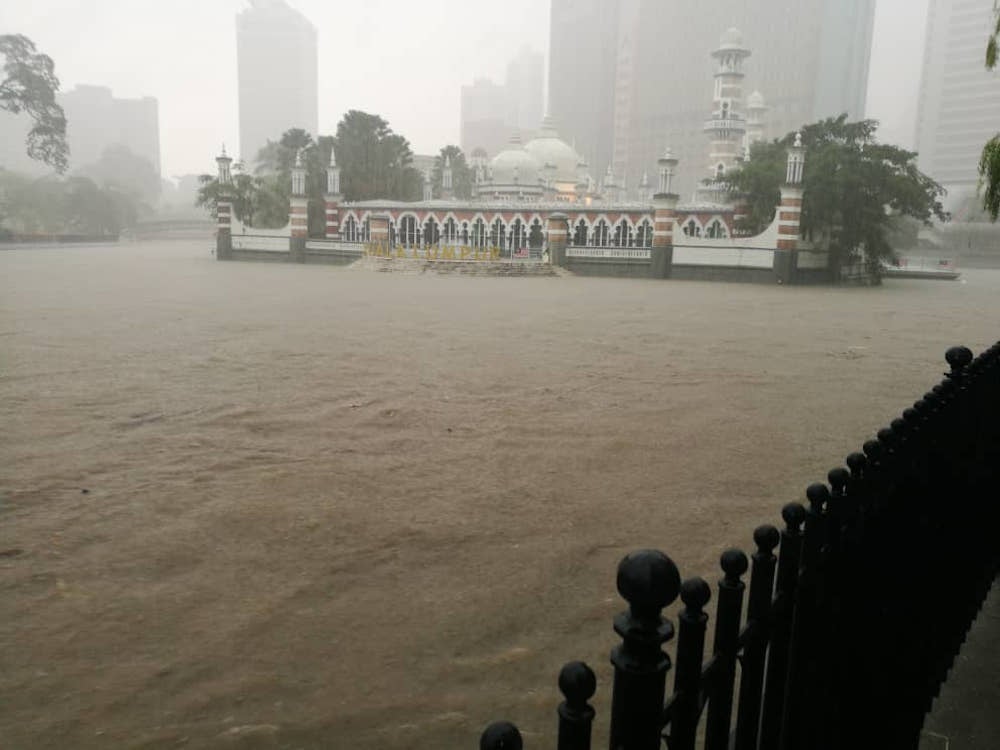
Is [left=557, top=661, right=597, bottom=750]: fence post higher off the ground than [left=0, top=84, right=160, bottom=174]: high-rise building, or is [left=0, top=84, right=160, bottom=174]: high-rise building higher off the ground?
[left=0, top=84, right=160, bottom=174]: high-rise building

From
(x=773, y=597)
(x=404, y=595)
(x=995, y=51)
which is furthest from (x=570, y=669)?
(x=995, y=51)

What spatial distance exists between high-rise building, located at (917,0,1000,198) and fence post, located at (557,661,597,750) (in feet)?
342

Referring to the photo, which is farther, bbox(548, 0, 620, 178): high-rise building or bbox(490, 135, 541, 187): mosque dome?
bbox(548, 0, 620, 178): high-rise building

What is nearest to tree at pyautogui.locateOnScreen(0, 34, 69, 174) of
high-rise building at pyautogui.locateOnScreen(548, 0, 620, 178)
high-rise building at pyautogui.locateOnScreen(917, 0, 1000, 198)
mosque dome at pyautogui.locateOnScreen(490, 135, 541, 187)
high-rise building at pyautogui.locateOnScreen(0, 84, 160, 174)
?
mosque dome at pyautogui.locateOnScreen(490, 135, 541, 187)

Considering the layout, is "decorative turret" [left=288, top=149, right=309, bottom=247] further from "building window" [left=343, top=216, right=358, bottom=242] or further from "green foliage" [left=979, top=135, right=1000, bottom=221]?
"green foliage" [left=979, top=135, right=1000, bottom=221]

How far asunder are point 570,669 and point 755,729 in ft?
3.09

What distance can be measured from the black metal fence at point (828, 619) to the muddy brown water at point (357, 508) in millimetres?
918

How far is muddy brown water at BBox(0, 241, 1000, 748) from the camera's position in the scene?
2.77 metres

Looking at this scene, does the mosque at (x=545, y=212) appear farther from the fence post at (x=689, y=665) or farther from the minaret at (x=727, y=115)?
the fence post at (x=689, y=665)

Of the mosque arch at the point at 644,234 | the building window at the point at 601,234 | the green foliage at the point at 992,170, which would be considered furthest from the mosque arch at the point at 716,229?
the green foliage at the point at 992,170

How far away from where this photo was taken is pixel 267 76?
146750 millimetres

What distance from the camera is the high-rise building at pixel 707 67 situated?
78000 millimetres

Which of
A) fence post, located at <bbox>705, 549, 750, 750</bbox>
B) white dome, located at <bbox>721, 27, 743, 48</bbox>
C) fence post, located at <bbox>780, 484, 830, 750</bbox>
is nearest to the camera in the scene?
fence post, located at <bbox>705, 549, 750, 750</bbox>

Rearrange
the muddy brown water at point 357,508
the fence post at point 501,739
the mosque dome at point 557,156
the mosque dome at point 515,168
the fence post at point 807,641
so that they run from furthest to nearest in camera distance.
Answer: the mosque dome at point 557,156, the mosque dome at point 515,168, the muddy brown water at point 357,508, the fence post at point 807,641, the fence post at point 501,739
